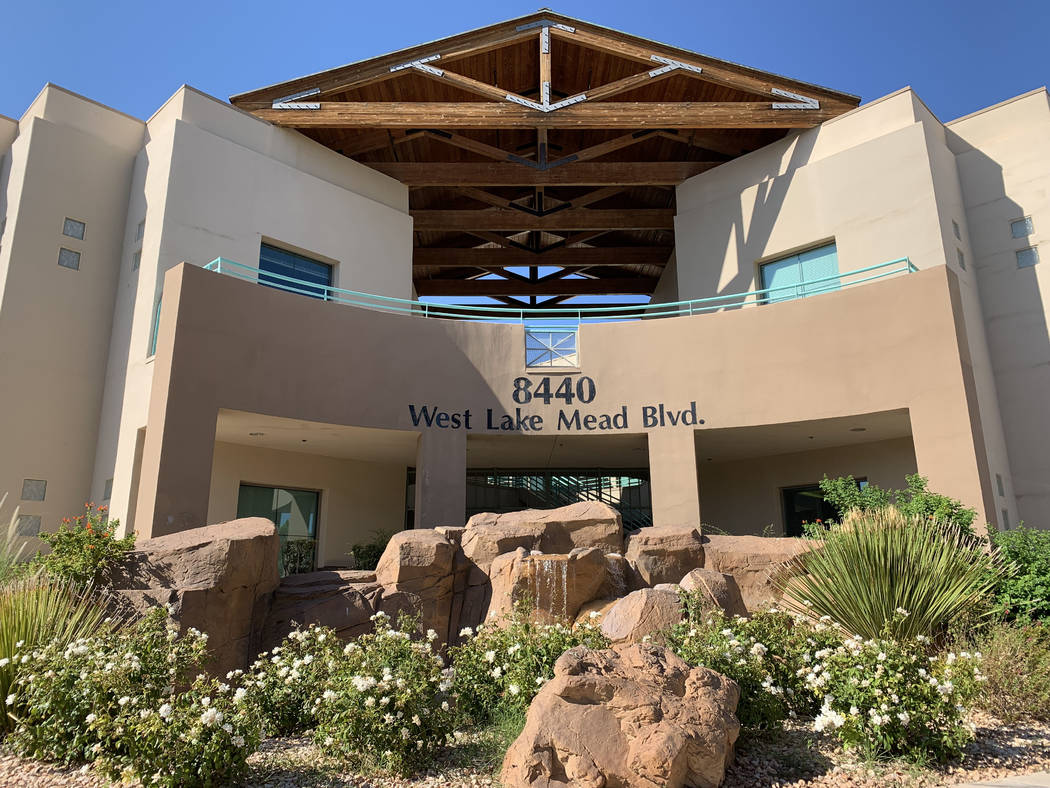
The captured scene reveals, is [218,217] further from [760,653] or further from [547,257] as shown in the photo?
[760,653]

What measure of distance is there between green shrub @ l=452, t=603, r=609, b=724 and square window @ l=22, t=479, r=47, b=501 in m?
11.9

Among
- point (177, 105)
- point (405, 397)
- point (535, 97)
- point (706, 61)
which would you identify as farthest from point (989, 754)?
point (535, 97)

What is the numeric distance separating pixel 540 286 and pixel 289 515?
46.8 feet

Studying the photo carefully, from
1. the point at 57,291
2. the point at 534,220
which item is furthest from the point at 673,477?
the point at 57,291

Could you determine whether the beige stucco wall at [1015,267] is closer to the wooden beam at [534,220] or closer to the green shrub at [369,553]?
the wooden beam at [534,220]

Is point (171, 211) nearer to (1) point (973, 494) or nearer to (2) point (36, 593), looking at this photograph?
(2) point (36, 593)

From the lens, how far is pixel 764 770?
20.9 feet

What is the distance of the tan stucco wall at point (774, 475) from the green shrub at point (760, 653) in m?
10.6

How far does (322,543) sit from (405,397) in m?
5.04

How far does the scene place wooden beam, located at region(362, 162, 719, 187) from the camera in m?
20.6

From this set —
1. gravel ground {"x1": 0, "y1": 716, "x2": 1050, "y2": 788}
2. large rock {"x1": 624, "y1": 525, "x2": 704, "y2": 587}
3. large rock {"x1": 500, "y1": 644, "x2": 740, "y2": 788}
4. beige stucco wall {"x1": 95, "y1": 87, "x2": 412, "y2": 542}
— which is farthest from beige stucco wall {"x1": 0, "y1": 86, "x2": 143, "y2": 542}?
large rock {"x1": 500, "y1": 644, "x2": 740, "y2": 788}

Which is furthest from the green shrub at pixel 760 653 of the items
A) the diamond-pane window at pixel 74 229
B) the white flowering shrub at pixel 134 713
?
the diamond-pane window at pixel 74 229

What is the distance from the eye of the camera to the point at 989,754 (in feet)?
22.3

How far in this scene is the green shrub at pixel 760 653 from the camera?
6.92m
